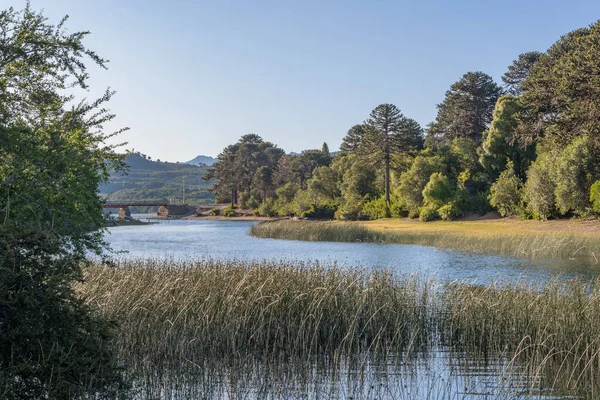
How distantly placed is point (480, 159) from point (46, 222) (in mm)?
54133

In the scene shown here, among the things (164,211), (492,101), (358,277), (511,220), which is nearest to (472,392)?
(358,277)

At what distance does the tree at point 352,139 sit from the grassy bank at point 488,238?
53240mm

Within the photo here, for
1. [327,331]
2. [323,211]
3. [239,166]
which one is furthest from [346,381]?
[239,166]

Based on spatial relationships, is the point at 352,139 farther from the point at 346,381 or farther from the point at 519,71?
the point at 346,381

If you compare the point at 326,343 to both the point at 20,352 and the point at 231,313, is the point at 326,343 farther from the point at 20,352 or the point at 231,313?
the point at 20,352

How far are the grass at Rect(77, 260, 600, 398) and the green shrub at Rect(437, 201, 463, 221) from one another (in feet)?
145

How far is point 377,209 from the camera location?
220 ft

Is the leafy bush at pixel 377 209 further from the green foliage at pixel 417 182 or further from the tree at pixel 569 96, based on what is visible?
the tree at pixel 569 96

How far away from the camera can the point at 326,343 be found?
9625 millimetres

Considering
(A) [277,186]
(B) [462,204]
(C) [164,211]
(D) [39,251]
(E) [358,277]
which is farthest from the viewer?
(C) [164,211]

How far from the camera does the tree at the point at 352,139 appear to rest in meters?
100

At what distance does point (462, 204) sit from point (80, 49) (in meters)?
48.9

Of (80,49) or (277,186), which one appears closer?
(80,49)

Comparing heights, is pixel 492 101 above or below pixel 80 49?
above
